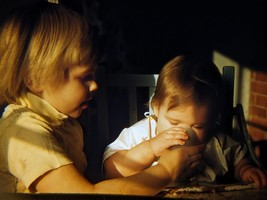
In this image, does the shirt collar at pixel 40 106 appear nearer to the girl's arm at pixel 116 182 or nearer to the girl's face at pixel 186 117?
the girl's arm at pixel 116 182

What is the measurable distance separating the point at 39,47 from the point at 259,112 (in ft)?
2.16

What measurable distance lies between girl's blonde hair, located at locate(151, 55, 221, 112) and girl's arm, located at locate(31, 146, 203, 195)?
0.12 m

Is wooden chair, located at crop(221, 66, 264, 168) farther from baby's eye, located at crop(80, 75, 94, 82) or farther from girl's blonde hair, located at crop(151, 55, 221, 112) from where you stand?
baby's eye, located at crop(80, 75, 94, 82)

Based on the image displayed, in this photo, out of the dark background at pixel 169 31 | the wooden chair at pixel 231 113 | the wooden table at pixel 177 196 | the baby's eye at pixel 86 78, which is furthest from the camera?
the dark background at pixel 169 31

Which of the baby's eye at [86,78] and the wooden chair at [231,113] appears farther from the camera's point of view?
the wooden chair at [231,113]

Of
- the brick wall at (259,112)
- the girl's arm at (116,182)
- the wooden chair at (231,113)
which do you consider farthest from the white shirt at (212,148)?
the brick wall at (259,112)

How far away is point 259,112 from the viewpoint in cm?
88

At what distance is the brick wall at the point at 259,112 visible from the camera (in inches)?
33.7

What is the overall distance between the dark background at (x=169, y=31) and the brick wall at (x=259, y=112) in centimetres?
4

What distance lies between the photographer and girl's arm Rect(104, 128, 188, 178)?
51 cm

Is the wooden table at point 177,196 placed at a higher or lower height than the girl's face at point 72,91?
lower

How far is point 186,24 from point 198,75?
0.33m

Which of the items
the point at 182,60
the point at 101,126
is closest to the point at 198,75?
the point at 182,60

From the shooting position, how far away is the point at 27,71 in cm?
44
